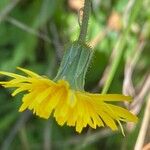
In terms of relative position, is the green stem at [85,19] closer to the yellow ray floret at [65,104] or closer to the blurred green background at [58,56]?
the yellow ray floret at [65,104]

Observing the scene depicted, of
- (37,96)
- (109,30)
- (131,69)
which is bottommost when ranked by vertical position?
(37,96)

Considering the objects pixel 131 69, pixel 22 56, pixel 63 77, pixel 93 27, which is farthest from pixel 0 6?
pixel 63 77

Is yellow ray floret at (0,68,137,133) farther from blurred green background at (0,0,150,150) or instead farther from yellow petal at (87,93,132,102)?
blurred green background at (0,0,150,150)

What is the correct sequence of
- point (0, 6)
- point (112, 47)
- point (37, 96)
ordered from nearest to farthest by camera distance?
point (37, 96) < point (0, 6) < point (112, 47)

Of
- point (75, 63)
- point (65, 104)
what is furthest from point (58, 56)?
point (65, 104)

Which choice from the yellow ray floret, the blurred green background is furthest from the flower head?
the blurred green background

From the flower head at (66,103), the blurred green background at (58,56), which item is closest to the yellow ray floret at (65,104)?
the flower head at (66,103)

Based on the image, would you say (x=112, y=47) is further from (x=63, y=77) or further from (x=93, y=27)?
(x=63, y=77)
